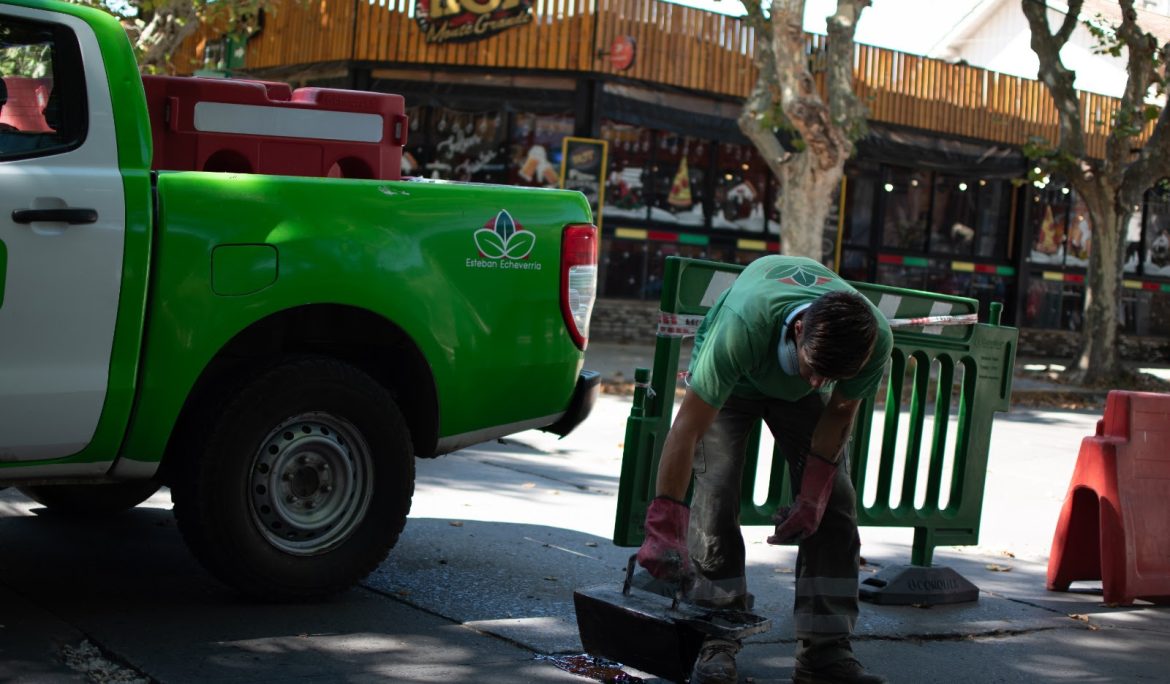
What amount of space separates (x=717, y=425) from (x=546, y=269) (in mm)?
1290

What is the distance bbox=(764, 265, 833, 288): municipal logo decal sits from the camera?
14.2ft

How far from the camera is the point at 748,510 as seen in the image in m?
5.61

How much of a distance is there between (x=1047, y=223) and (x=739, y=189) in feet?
23.0

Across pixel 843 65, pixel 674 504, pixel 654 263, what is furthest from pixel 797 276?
pixel 654 263

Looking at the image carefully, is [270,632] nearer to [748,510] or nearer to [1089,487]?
[748,510]

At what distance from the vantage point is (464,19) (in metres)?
19.3

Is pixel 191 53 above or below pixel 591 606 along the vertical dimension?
above

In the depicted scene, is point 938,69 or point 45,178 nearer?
point 45,178

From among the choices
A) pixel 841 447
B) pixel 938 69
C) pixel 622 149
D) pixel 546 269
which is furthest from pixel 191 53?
pixel 841 447

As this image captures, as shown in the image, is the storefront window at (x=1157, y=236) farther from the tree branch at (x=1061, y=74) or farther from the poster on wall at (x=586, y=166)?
the poster on wall at (x=586, y=166)

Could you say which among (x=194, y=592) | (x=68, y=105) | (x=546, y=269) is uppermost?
(x=68, y=105)

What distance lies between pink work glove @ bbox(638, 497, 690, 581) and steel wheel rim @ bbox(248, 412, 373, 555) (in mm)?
1498

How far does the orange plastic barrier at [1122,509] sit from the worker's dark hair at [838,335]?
288 cm

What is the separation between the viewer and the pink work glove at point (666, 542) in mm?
4047
